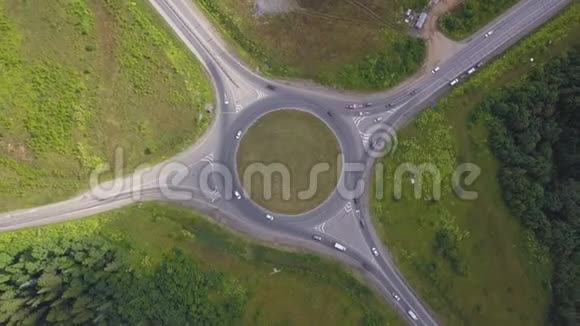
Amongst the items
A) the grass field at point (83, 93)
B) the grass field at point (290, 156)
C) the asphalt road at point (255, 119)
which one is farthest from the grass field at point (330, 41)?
the grass field at point (83, 93)

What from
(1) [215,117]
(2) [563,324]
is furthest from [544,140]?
(1) [215,117]

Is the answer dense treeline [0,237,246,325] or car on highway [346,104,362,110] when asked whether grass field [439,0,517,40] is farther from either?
dense treeline [0,237,246,325]

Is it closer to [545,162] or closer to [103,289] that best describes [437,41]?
[545,162]

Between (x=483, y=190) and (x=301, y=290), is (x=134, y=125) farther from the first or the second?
(x=483, y=190)

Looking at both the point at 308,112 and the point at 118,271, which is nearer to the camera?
the point at 118,271

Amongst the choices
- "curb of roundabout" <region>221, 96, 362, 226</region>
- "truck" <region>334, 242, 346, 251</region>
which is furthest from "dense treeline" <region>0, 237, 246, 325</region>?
"truck" <region>334, 242, 346, 251</region>

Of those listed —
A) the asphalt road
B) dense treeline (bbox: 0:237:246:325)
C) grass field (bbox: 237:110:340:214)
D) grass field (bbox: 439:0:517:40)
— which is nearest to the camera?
dense treeline (bbox: 0:237:246:325)
